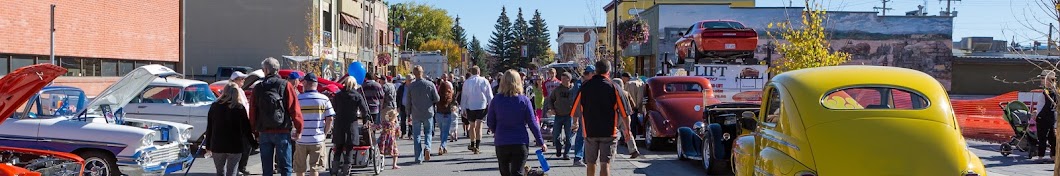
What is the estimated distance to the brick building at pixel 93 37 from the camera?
24.8 meters

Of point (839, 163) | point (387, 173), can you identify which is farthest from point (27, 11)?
point (839, 163)

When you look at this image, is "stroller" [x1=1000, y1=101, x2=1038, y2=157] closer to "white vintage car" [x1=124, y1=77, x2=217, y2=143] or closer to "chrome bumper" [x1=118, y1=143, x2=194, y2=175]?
"chrome bumper" [x1=118, y1=143, x2=194, y2=175]

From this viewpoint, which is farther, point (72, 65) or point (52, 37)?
point (72, 65)

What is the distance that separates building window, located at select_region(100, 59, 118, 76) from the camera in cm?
2898

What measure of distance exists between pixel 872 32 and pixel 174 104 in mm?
40277

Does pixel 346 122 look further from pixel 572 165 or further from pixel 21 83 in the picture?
pixel 21 83

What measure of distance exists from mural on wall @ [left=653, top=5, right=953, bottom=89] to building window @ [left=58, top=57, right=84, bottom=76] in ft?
93.3

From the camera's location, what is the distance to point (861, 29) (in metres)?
50.7

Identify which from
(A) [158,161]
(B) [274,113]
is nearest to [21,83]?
(B) [274,113]

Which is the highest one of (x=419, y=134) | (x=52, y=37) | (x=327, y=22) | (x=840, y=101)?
(x=327, y=22)

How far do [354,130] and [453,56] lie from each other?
315 feet

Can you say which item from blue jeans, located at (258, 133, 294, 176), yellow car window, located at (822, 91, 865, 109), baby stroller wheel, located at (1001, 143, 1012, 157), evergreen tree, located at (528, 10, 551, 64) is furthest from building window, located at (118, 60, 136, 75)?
evergreen tree, located at (528, 10, 551, 64)

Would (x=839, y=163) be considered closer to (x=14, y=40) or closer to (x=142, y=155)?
(x=142, y=155)

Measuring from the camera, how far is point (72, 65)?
89.3ft
